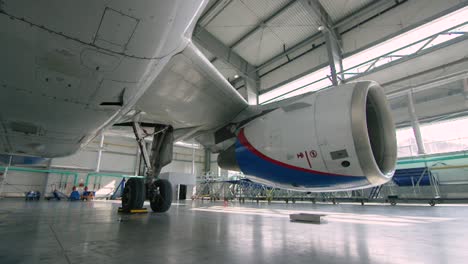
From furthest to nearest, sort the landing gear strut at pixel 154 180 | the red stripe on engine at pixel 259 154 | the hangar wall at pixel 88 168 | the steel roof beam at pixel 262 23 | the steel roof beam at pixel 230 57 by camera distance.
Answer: the hangar wall at pixel 88 168
the steel roof beam at pixel 230 57
the steel roof beam at pixel 262 23
the landing gear strut at pixel 154 180
the red stripe on engine at pixel 259 154

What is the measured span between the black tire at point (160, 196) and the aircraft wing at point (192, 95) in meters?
1.63

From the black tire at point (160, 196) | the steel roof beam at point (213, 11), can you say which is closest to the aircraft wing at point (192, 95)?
the black tire at point (160, 196)

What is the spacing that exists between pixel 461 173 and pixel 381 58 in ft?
20.0

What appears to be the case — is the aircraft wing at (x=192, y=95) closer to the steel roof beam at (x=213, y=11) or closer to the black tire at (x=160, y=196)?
the black tire at (x=160, y=196)

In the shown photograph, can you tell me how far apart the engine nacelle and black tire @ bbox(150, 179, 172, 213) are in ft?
8.07

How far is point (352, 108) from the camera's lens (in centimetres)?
245

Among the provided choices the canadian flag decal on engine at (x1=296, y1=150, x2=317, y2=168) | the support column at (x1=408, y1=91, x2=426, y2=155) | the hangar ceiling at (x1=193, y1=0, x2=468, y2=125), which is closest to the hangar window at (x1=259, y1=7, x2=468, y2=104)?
the hangar ceiling at (x1=193, y1=0, x2=468, y2=125)

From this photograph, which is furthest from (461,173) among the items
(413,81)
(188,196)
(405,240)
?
(188,196)

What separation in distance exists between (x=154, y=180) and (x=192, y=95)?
2.49 metres

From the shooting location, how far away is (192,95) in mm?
3211

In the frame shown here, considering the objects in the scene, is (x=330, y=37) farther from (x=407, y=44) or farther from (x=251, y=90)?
(x=251, y=90)

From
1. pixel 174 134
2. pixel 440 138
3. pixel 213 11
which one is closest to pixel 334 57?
pixel 213 11

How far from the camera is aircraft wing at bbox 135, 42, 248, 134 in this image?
2.75 m

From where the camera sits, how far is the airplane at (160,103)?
1222mm
